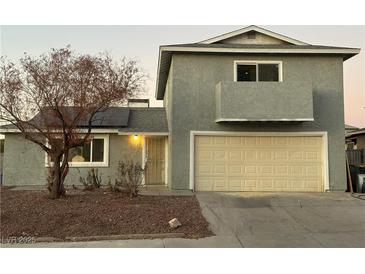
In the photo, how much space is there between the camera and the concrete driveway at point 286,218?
742cm

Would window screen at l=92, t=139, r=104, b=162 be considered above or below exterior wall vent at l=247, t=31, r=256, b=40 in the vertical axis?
below

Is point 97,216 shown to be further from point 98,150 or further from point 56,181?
point 98,150

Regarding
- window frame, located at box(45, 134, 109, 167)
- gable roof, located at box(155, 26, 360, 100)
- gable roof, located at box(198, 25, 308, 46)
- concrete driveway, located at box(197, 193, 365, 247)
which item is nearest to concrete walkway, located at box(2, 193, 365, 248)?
concrete driveway, located at box(197, 193, 365, 247)

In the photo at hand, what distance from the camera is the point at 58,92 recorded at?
33.4 feet

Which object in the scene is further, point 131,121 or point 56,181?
point 131,121

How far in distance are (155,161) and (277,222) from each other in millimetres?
7434

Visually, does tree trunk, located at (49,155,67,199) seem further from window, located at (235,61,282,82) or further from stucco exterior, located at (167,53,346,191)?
window, located at (235,61,282,82)

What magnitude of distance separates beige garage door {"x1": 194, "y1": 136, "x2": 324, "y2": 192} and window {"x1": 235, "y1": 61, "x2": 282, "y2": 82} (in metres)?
2.32

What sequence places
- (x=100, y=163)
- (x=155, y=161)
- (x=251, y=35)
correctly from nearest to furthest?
(x=251, y=35) < (x=100, y=163) < (x=155, y=161)

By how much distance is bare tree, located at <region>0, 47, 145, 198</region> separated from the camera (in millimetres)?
10156

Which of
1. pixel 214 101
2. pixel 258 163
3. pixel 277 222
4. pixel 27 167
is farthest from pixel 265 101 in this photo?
pixel 27 167

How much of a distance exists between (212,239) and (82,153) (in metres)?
9.15

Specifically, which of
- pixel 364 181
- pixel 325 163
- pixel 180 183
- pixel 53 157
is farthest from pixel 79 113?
pixel 364 181

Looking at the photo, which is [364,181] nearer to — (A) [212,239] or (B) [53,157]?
(A) [212,239]
